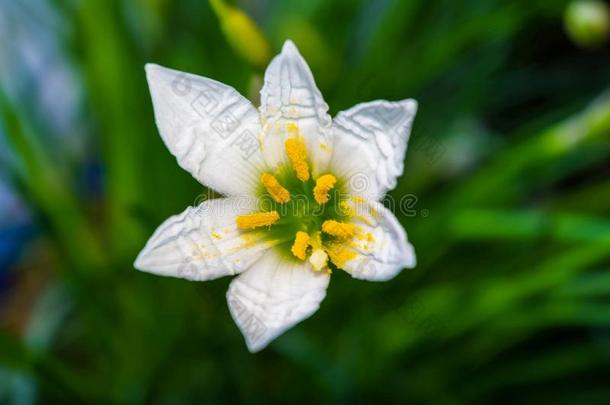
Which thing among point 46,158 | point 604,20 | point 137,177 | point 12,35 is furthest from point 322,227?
point 12,35

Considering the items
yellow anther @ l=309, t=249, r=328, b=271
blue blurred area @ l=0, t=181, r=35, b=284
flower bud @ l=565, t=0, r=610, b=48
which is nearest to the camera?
yellow anther @ l=309, t=249, r=328, b=271

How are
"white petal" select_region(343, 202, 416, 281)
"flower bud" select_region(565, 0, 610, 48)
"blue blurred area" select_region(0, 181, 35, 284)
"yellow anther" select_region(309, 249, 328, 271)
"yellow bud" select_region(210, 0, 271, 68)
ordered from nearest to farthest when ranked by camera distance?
1. "white petal" select_region(343, 202, 416, 281)
2. "yellow anther" select_region(309, 249, 328, 271)
3. "yellow bud" select_region(210, 0, 271, 68)
4. "flower bud" select_region(565, 0, 610, 48)
5. "blue blurred area" select_region(0, 181, 35, 284)

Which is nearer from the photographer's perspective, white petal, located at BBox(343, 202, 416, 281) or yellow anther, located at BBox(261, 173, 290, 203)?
white petal, located at BBox(343, 202, 416, 281)

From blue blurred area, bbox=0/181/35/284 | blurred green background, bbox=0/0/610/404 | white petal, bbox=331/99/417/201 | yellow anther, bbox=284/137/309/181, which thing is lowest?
blue blurred area, bbox=0/181/35/284

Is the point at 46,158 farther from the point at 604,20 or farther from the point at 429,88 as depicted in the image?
the point at 604,20

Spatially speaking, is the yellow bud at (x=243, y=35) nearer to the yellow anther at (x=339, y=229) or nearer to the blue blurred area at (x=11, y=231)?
the yellow anther at (x=339, y=229)

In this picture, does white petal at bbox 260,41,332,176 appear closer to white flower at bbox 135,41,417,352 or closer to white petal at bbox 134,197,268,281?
white flower at bbox 135,41,417,352

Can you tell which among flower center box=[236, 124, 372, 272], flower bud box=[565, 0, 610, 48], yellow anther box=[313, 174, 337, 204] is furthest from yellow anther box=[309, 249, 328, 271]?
flower bud box=[565, 0, 610, 48]

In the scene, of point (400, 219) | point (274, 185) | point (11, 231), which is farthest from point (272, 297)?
point (11, 231)
